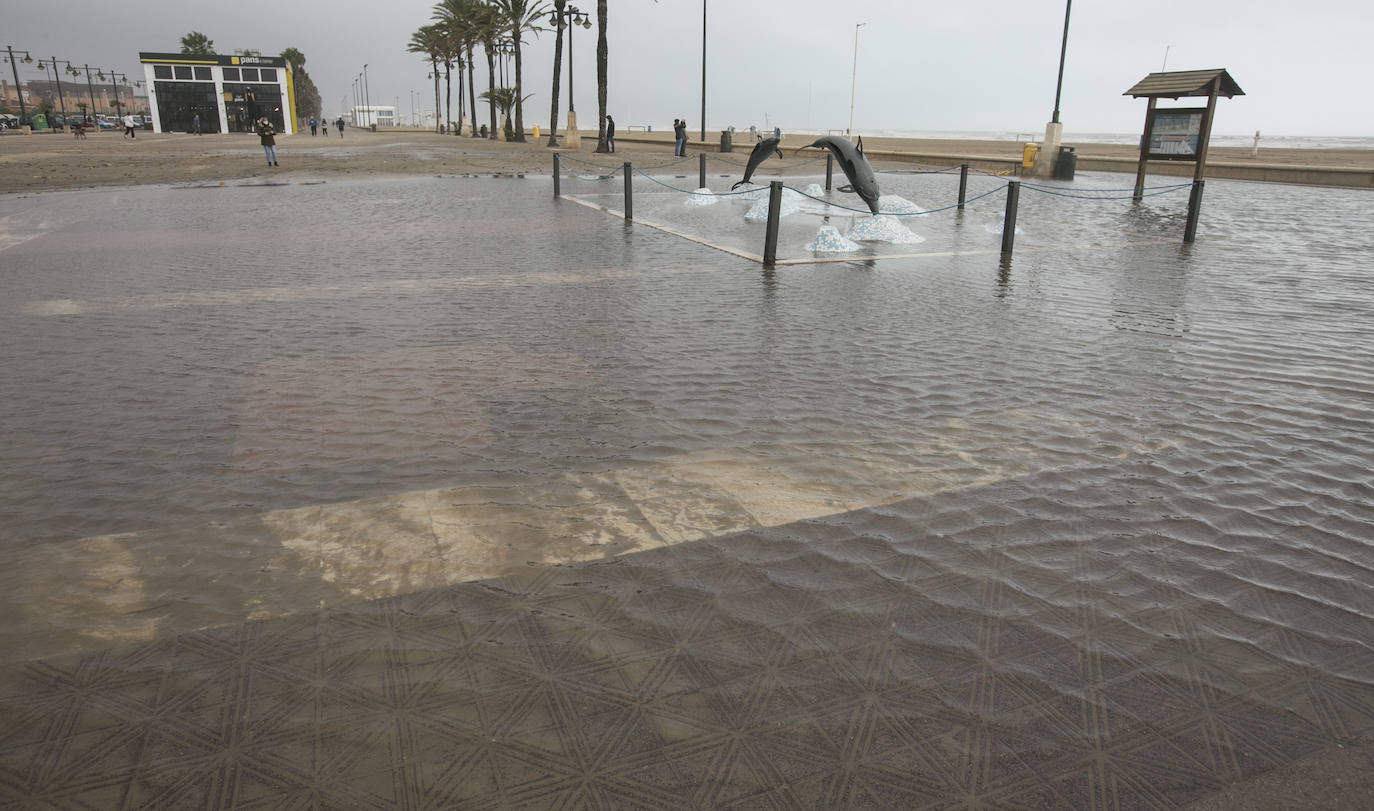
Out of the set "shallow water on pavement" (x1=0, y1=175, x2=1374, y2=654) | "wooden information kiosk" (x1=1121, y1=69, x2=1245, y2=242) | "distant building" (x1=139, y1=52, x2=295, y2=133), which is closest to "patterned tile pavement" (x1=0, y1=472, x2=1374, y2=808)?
"shallow water on pavement" (x1=0, y1=175, x2=1374, y2=654)

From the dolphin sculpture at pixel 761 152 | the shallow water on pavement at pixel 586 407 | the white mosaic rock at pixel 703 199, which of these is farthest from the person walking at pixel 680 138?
the shallow water on pavement at pixel 586 407

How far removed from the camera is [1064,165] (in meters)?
28.0

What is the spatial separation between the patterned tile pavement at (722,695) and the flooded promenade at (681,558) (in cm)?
1

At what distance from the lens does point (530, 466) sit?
177 inches

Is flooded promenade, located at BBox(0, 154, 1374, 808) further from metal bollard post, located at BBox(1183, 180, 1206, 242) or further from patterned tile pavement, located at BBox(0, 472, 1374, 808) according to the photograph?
metal bollard post, located at BBox(1183, 180, 1206, 242)

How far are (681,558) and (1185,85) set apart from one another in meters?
21.3

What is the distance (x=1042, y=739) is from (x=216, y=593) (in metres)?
2.83

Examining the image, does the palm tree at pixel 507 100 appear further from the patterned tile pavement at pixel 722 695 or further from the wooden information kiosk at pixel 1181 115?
the patterned tile pavement at pixel 722 695

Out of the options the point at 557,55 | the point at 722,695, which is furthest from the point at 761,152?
the point at 557,55

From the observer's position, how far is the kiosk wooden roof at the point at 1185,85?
19516 millimetres

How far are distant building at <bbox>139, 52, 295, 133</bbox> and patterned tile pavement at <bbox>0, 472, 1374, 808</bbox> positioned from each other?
298 ft

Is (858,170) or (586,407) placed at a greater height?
(858,170)

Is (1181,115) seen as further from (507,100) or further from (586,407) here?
(507,100)

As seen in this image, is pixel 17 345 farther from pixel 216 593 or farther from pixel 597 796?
pixel 597 796
